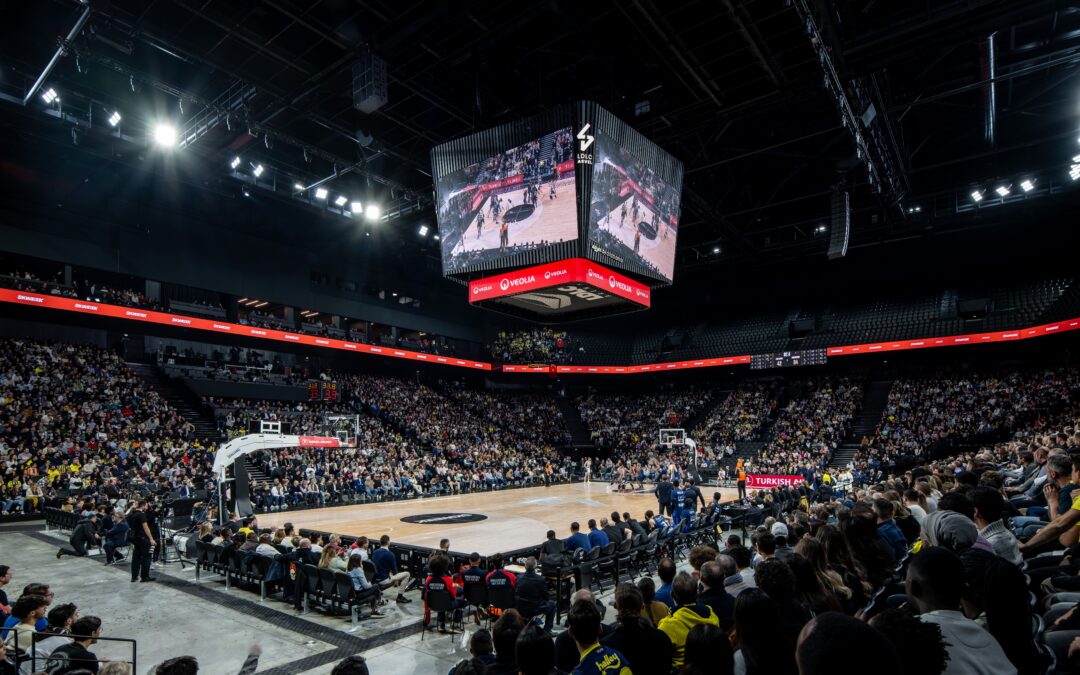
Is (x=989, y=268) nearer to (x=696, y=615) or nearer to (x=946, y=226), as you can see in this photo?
(x=946, y=226)

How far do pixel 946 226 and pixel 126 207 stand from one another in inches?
1540

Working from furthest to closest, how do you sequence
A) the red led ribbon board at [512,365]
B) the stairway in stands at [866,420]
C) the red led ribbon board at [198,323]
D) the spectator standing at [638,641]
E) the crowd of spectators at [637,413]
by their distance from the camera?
the crowd of spectators at [637,413] < the stairway in stands at [866,420] < the red led ribbon board at [198,323] < the red led ribbon board at [512,365] < the spectator standing at [638,641]

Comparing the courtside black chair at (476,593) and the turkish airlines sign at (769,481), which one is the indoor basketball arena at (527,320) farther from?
the turkish airlines sign at (769,481)

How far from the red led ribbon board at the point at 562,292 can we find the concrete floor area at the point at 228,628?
280 inches

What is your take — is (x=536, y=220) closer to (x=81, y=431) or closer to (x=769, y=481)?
(x=769, y=481)

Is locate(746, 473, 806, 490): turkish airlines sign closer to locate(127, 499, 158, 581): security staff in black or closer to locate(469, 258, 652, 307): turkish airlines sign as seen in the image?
locate(469, 258, 652, 307): turkish airlines sign

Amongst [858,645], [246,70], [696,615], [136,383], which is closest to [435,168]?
[246,70]

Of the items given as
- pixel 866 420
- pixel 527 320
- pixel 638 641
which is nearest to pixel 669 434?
pixel 866 420

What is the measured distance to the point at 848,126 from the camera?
587 inches

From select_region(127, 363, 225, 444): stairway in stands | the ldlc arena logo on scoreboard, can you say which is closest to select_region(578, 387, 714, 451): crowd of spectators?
select_region(127, 363, 225, 444): stairway in stands

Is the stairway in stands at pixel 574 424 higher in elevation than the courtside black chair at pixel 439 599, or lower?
higher

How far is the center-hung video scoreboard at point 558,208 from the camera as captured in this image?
43.8ft

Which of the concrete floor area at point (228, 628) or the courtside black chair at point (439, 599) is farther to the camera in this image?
the courtside black chair at point (439, 599)

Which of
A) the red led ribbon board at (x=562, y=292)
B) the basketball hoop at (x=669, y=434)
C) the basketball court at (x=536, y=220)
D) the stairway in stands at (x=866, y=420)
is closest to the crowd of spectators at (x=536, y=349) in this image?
the basketball hoop at (x=669, y=434)
